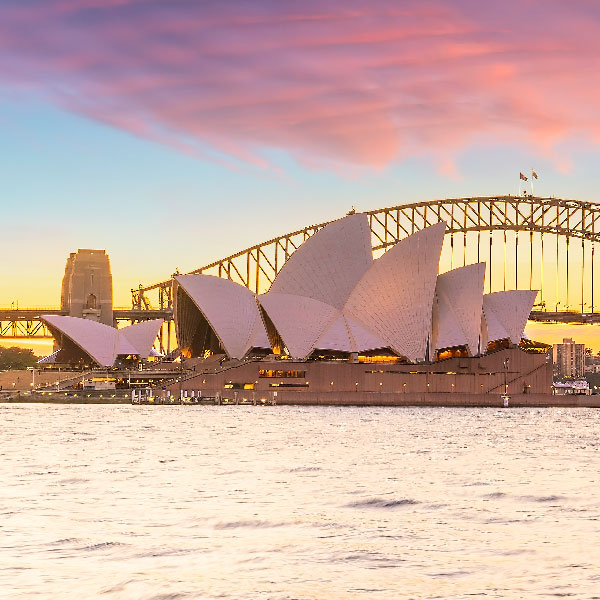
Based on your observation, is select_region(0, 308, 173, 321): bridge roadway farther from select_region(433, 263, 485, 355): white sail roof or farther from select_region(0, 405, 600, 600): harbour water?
select_region(0, 405, 600, 600): harbour water

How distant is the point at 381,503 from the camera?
29.1 meters

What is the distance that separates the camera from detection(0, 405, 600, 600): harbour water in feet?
60.7

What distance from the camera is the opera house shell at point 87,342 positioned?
13438 centimetres

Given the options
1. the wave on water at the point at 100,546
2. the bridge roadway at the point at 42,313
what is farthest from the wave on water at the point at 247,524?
the bridge roadway at the point at 42,313

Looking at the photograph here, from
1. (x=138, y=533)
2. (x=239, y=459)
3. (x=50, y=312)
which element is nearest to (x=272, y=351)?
(x=50, y=312)

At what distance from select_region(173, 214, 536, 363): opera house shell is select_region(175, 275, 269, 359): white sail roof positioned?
0.13 m

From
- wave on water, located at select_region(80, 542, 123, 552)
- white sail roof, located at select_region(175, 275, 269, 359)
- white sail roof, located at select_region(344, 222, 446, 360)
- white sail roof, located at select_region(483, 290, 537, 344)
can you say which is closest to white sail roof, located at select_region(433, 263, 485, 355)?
white sail roof, located at select_region(344, 222, 446, 360)

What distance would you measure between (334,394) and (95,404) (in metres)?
24.7

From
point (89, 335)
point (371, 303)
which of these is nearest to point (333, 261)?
point (371, 303)

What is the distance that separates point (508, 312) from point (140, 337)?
5721 centimetres

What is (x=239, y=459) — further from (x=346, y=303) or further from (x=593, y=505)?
(x=346, y=303)

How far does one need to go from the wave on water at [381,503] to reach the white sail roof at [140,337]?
116008mm

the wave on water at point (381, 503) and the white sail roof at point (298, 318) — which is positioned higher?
the white sail roof at point (298, 318)

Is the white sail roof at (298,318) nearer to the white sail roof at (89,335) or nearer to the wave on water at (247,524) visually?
the white sail roof at (89,335)
